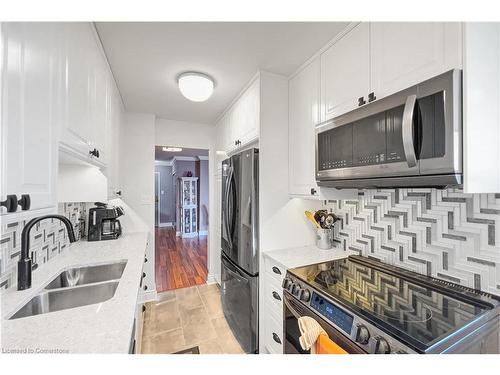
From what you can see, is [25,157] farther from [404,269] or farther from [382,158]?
[404,269]

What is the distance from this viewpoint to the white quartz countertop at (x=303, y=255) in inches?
61.0

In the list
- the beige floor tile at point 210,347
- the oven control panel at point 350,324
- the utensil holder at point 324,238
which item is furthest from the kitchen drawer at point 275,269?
the beige floor tile at point 210,347

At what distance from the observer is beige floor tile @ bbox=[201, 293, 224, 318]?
94.9 inches

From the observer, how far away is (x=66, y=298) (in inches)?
42.0

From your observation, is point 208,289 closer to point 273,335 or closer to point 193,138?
point 273,335

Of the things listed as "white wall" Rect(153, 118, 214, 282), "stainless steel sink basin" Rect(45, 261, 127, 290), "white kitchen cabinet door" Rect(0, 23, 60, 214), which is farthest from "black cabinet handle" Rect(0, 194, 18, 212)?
"white wall" Rect(153, 118, 214, 282)

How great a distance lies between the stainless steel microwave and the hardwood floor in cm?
294

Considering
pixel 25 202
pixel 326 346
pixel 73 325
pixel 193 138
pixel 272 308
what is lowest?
pixel 272 308

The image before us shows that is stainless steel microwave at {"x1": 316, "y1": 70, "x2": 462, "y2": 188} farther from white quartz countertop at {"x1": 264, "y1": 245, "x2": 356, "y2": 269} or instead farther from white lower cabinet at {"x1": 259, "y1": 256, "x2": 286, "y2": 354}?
white lower cabinet at {"x1": 259, "y1": 256, "x2": 286, "y2": 354}

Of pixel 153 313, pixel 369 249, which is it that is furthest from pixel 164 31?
pixel 153 313

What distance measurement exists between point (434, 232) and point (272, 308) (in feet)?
4.01

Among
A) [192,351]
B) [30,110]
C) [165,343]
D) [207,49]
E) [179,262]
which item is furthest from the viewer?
[179,262]

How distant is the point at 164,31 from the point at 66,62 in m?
0.65

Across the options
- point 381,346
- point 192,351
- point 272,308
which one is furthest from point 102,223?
point 381,346
